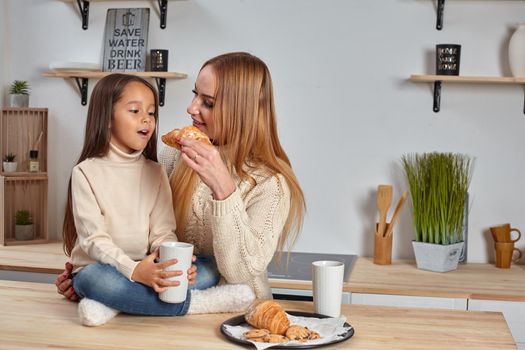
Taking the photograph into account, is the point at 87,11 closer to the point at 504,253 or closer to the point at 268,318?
the point at 504,253

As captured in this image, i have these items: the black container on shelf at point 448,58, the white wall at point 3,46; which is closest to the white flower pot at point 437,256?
the black container on shelf at point 448,58

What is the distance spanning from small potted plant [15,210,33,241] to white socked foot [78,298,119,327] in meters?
1.80

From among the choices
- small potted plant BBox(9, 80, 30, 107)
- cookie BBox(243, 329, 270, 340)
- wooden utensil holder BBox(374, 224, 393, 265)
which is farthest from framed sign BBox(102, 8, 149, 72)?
cookie BBox(243, 329, 270, 340)

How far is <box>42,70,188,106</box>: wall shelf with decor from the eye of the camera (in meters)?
3.08

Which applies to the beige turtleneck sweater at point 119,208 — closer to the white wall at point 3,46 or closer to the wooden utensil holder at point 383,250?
the wooden utensil holder at point 383,250

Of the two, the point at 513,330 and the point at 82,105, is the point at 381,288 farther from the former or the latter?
the point at 82,105

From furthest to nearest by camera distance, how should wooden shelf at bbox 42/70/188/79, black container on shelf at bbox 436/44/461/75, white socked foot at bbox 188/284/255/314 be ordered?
wooden shelf at bbox 42/70/188/79 → black container on shelf at bbox 436/44/461/75 → white socked foot at bbox 188/284/255/314

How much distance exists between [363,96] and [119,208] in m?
1.57

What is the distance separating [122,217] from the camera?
169cm

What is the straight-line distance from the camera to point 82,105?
329 cm

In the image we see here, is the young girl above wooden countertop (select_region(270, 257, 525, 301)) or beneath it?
above

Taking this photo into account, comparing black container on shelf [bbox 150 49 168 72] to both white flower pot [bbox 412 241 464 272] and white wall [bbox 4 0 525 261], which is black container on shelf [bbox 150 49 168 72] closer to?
white wall [bbox 4 0 525 261]

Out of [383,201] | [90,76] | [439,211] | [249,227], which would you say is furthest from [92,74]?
[249,227]

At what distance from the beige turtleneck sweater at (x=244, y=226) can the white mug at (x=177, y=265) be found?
11cm
